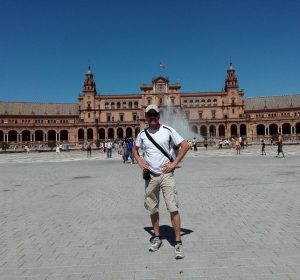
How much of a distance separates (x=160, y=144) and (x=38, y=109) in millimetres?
106054

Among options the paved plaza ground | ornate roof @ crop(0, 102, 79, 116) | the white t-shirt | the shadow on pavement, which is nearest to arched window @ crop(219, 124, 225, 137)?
ornate roof @ crop(0, 102, 79, 116)

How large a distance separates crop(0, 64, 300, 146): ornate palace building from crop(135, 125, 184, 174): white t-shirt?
9278cm

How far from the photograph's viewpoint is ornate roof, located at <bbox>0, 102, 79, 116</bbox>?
102438 millimetres

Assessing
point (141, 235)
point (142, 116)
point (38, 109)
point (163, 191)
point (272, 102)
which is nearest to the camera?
point (163, 191)

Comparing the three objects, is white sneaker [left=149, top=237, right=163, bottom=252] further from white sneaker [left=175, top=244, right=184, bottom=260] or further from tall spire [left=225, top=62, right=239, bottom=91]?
tall spire [left=225, top=62, right=239, bottom=91]

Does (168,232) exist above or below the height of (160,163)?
below

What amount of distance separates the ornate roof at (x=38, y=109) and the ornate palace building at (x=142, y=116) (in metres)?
0.27

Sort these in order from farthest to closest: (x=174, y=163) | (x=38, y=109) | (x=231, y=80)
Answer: (x=38, y=109) < (x=231, y=80) < (x=174, y=163)

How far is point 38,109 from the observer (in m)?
106

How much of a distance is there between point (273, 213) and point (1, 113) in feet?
339

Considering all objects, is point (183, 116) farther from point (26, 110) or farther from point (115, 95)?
point (26, 110)

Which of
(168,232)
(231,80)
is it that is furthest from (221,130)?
(168,232)

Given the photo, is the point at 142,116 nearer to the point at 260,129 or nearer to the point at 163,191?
the point at 260,129

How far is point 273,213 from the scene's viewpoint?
7.47 metres
